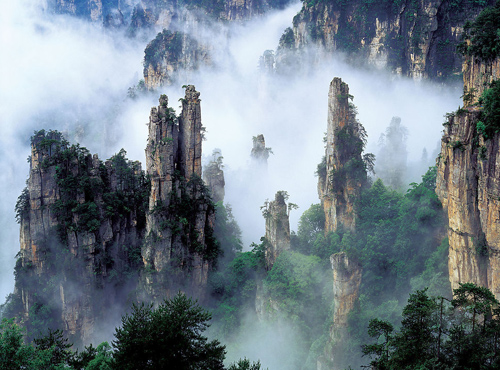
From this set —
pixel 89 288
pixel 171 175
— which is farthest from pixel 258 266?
pixel 89 288

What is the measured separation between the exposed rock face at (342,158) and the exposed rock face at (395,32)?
2784 centimetres

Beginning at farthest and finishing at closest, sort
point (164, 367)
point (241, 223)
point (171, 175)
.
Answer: point (241, 223), point (171, 175), point (164, 367)

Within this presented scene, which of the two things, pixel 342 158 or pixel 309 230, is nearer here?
pixel 342 158

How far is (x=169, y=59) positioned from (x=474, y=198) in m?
84.4

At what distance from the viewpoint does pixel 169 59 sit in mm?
109250

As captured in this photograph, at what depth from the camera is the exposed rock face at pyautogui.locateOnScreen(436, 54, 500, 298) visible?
31.6 meters

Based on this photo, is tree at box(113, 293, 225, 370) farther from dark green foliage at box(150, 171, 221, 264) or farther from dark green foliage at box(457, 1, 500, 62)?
dark green foliage at box(457, 1, 500, 62)

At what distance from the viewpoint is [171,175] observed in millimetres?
48562

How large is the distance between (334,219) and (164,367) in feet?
102

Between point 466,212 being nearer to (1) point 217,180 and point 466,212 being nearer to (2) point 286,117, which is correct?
(1) point 217,180

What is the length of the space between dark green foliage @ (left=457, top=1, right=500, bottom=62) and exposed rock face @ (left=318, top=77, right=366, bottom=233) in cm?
1371

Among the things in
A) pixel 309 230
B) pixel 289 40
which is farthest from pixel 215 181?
pixel 289 40

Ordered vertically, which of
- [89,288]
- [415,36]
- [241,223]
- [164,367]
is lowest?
[164,367]

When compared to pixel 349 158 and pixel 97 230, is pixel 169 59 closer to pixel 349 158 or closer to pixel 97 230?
pixel 97 230
